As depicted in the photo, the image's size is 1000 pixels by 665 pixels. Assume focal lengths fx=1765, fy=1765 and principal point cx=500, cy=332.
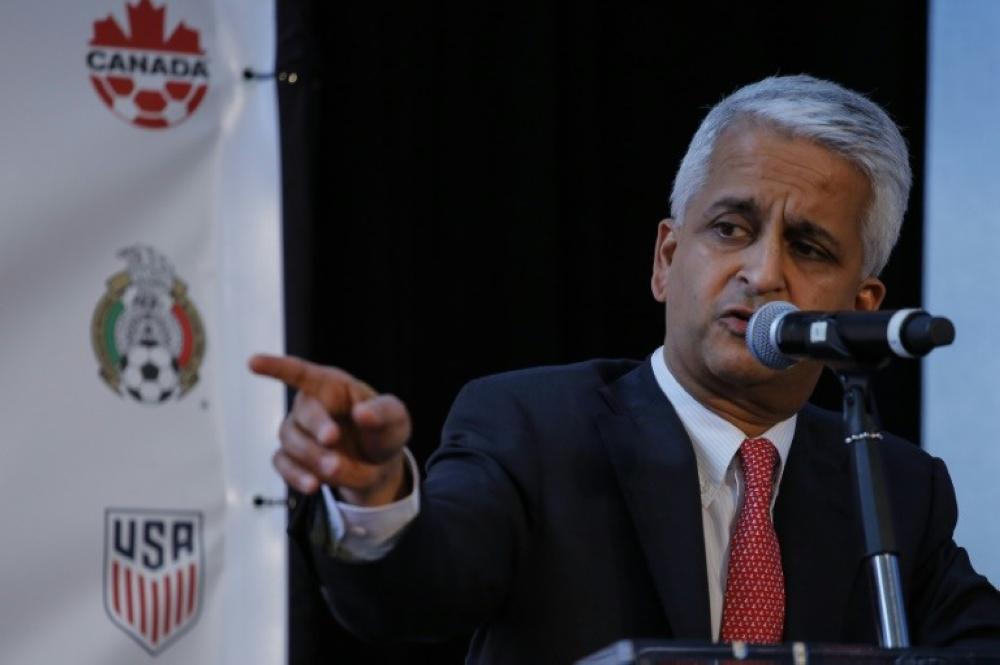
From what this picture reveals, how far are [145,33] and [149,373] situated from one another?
0.68 meters

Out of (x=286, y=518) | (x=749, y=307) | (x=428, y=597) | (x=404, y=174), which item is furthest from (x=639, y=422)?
(x=404, y=174)

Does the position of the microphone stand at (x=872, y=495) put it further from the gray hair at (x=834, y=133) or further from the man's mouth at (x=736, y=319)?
the gray hair at (x=834, y=133)

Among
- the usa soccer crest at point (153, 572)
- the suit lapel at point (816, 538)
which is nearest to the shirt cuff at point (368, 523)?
the suit lapel at point (816, 538)

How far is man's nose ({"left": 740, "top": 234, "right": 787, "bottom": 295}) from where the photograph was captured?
2.73 m

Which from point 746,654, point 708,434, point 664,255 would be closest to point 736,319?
point 708,434

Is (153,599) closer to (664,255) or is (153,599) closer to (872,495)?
(664,255)

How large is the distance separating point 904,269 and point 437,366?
4.14ft

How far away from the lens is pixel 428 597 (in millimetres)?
2205

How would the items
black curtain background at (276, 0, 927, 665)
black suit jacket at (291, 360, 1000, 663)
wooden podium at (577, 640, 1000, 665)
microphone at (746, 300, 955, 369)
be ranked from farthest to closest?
black curtain background at (276, 0, 927, 665) < black suit jacket at (291, 360, 1000, 663) < microphone at (746, 300, 955, 369) < wooden podium at (577, 640, 1000, 665)

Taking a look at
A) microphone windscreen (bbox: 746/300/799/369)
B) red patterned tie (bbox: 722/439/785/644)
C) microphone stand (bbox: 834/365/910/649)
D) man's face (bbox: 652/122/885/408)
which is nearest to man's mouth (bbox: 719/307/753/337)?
man's face (bbox: 652/122/885/408)

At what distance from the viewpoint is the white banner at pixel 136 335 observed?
3.39 metres

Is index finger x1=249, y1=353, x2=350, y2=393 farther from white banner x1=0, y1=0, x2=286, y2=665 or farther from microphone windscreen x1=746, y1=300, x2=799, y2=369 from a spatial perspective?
white banner x1=0, y1=0, x2=286, y2=665

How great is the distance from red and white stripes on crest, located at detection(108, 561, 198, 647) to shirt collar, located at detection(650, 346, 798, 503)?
1134 mm

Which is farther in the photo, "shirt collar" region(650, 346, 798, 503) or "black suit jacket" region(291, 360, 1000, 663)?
"shirt collar" region(650, 346, 798, 503)
